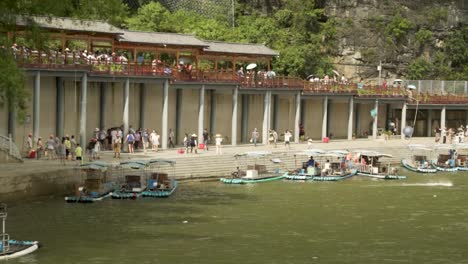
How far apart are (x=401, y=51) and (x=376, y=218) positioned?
185 ft

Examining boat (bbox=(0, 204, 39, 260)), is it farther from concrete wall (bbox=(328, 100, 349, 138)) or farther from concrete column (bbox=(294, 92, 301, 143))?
concrete wall (bbox=(328, 100, 349, 138))

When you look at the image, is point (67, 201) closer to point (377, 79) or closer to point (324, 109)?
point (324, 109)

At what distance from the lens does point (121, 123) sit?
6294cm

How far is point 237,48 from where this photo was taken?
72.1 meters

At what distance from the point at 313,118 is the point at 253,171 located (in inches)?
984

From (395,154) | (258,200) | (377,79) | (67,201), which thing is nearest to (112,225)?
(67,201)

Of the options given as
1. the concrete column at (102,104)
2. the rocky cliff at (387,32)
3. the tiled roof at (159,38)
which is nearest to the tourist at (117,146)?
the concrete column at (102,104)

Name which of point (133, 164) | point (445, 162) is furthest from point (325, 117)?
point (133, 164)

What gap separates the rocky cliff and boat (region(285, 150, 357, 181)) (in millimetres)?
36097

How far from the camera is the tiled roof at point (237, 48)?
230 feet

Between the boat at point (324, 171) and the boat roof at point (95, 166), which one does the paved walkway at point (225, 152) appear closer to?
the boat roof at point (95, 166)

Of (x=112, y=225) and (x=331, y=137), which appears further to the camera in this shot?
(x=331, y=137)

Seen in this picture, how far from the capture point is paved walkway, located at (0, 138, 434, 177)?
47156mm

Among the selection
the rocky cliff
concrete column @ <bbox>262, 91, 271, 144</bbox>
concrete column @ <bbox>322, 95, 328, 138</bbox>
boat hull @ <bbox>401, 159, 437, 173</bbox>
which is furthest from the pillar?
the rocky cliff
